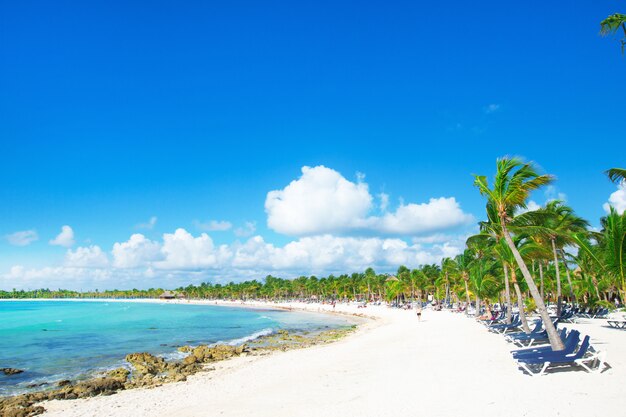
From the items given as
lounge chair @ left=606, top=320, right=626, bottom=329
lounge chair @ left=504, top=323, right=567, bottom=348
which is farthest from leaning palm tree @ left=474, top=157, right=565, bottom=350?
lounge chair @ left=606, top=320, right=626, bottom=329

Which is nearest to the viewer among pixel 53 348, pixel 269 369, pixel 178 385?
pixel 178 385

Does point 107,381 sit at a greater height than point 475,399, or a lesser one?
lesser

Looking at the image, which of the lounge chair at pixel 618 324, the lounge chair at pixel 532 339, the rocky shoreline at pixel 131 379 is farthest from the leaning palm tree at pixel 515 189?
the rocky shoreline at pixel 131 379

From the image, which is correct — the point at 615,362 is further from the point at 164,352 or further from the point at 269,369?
the point at 164,352

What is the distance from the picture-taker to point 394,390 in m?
11.2

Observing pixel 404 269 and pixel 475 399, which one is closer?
pixel 475 399

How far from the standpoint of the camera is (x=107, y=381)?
17.0 metres

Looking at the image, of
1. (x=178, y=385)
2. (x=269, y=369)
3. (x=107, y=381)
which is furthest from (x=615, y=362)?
(x=107, y=381)

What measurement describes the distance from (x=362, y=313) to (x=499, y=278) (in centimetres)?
3226

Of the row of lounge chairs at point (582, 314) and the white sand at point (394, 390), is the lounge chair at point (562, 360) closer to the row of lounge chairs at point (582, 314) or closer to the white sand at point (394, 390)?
the white sand at point (394, 390)

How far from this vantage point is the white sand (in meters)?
8.98

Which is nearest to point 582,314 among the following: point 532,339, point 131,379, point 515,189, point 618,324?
point 618,324

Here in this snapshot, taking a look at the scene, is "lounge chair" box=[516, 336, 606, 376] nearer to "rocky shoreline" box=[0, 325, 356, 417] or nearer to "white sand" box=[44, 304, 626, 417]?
"white sand" box=[44, 304, 626, 417]

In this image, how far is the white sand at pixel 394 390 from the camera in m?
8.98
